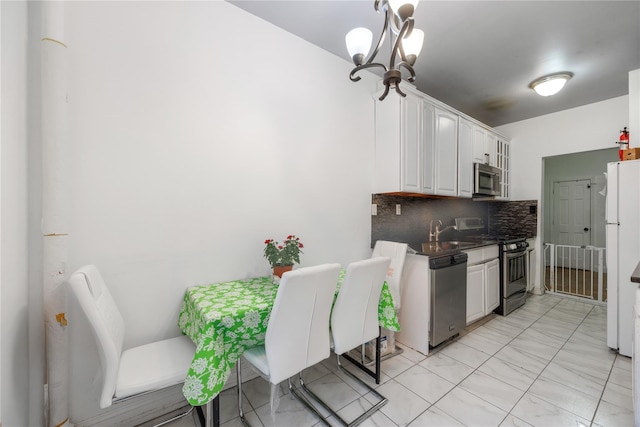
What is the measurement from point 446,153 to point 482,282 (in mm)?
1461

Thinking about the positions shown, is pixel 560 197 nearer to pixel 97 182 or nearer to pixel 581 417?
pixel 581 417

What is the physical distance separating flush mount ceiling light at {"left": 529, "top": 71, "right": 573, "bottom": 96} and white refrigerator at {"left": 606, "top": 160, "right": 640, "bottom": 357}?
981mm

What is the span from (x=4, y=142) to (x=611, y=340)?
429cm

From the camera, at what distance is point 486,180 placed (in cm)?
350

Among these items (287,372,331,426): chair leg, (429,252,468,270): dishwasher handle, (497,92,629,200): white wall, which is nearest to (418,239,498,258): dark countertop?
(429,252,468,270): dishwasher handle

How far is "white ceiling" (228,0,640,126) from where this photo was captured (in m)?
1.91

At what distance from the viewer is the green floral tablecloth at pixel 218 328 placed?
117 centimetres

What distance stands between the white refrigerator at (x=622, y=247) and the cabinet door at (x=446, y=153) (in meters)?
1.27

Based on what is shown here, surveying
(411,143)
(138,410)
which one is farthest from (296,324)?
(411,143)

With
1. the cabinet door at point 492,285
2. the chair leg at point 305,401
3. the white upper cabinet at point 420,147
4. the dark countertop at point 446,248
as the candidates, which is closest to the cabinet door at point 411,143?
the white upper cabinet at point 420,147

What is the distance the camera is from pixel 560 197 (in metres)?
5.60

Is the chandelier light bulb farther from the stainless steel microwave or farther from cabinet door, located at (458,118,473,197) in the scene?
the stainless steel microwave

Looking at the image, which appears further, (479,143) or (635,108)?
(479,143)

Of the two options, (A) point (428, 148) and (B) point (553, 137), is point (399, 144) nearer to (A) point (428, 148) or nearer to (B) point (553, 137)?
(A) point (428, 148)
